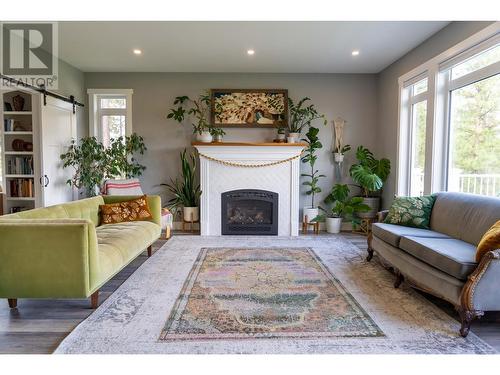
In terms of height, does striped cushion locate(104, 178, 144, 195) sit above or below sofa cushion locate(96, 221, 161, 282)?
above

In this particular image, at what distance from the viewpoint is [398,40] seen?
4102 mm

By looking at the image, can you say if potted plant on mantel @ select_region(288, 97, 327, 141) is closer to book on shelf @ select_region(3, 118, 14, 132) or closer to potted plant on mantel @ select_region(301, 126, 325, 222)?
potted plant on mantel @ select_region(301, 126, 325, 222)

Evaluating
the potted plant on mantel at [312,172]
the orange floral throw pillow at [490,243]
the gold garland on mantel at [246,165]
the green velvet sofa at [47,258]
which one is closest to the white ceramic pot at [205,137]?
the gold garland on mantel at [246,165]

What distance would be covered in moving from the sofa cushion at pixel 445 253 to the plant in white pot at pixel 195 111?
3.65 metres

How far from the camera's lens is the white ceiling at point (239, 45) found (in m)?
3.69

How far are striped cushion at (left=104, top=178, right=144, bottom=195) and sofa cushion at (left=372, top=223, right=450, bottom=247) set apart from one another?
3571 mm

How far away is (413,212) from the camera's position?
3430 mm

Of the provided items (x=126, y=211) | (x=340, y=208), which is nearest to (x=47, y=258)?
(x=126, y=211)

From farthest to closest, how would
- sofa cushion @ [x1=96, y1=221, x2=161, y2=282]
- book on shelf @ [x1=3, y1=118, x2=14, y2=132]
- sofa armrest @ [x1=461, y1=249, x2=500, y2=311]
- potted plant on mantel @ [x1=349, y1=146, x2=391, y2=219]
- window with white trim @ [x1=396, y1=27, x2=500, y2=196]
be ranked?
1. potted plant on mantel @ [x1=349, y1=146, x2=391, y2=219]
2. book on shelf @ [x1=3, y1=118, x2=14, y2=132]
3. window with white trim @ [x1=396, y1=27, x2=500, y2=196]
4. sofa cushion @ [x1=96, y1=221, x2=161, y2=282]
5. sofa armrest @ [x1=461, y1=249, x2=500, y2=311]

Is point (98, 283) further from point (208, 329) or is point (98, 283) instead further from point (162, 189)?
point (162, 189)

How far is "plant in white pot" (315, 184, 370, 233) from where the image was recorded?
5.18 meters

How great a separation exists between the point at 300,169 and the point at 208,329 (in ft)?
13.0

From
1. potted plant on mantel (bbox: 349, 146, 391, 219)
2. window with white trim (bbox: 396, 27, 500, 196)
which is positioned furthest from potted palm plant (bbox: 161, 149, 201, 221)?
window with white trim (bbox: 396, 27, 500, 196)
